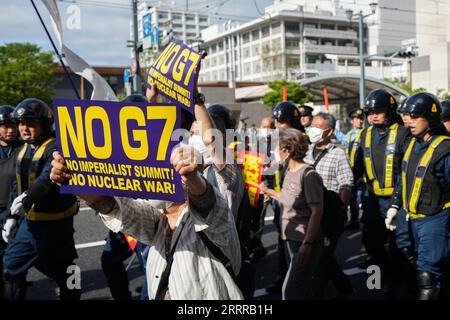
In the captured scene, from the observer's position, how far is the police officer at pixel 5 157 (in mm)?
4328

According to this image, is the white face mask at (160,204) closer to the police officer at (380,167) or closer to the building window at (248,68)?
the police officer at (380,167)

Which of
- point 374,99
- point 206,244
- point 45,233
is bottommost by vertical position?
point 45,233

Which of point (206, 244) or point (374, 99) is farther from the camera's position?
point (374, 99)

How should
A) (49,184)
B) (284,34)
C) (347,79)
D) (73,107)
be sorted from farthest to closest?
(284,34), (347,79), (49,184), (73,107)

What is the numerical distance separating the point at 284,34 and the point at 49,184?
73.6 meters

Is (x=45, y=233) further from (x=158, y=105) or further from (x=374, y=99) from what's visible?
(x=374, y=99)

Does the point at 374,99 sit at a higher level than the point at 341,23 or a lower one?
lower

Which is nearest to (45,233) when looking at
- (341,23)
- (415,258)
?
(415,258)

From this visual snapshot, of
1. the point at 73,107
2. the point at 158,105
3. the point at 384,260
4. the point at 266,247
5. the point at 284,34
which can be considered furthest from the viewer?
the point at 284,34

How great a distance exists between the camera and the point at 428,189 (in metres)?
3.74

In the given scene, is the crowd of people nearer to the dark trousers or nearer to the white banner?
the dark trousers

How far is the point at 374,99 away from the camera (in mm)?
4918

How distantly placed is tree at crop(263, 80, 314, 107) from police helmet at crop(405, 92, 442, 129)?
25.1 m

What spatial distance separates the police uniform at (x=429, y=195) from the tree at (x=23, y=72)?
30462 mm
